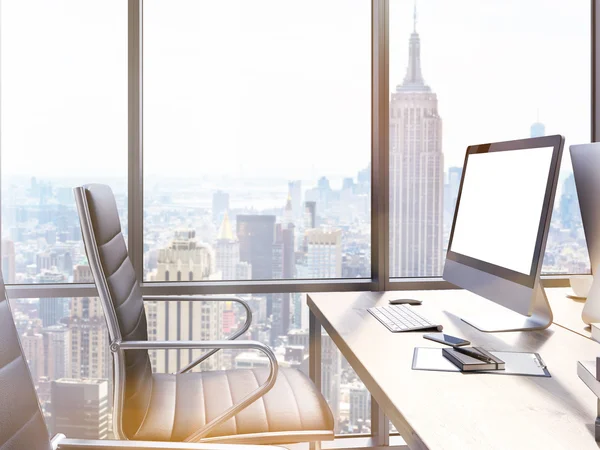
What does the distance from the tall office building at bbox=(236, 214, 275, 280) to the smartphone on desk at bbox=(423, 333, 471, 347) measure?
42.0 inches

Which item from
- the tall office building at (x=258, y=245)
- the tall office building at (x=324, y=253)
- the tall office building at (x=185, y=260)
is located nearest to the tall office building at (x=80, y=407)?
the tall office building at (x=185, y=260)

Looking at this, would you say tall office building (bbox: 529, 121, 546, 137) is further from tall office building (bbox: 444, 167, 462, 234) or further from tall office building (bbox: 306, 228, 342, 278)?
tall office building (bbox: 306, 228, 342, 278)

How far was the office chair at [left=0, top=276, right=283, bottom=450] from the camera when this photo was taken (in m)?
0.86

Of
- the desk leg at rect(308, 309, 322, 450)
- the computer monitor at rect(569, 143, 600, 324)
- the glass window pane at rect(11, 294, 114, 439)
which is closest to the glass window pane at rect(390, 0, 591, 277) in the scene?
the desk leg at rect(308, 309, 322, 450)

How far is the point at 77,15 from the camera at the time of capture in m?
2.44

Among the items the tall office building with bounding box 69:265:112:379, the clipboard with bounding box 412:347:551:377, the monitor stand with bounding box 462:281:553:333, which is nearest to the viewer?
the clipboard with bounding box 412:347:551:377

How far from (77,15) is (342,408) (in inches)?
77.9

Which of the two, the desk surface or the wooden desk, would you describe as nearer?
the desk surface

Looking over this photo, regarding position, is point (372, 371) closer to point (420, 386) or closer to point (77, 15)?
point (420, 386)

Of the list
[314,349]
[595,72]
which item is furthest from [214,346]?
[595,72]

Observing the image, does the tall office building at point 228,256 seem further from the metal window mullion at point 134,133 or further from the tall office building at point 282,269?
the metal window mullion at point 134,133

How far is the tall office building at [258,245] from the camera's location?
253cm

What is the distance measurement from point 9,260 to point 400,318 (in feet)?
5.32

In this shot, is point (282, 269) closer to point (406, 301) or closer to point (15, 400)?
point (406, 301)
